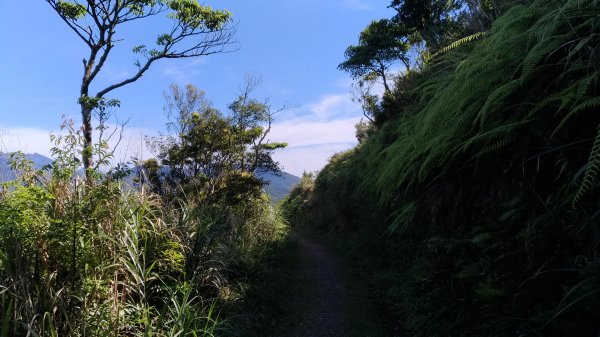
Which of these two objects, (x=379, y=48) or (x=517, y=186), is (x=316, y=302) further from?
(x=379, y=48)

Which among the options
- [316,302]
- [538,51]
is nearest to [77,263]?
[538,51]

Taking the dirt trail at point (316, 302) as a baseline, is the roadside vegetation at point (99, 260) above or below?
above

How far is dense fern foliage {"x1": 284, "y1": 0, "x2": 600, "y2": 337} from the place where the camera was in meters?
2.43

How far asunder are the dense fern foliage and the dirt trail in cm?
141

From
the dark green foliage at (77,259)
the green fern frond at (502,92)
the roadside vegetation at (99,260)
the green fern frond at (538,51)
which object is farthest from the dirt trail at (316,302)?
the green fern frond at (538,51)

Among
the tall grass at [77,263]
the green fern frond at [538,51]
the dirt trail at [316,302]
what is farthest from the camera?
the dirt trail at [316,302]

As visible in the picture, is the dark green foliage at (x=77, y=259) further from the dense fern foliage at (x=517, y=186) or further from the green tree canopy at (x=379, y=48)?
the green tree canopy at (x=379, y=48)

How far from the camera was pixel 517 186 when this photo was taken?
3.13m

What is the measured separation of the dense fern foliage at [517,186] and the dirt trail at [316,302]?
1.41 metres

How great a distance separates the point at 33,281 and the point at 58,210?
2.05ft

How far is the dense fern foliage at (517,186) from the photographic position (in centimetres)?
243

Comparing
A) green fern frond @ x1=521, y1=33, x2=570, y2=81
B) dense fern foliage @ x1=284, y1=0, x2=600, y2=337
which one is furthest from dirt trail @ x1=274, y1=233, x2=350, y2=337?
green fern frond @ x1=521, y1=33, x2=570, y2=81

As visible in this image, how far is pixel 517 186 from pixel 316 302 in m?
4.51

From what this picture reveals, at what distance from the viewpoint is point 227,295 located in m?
5.82
